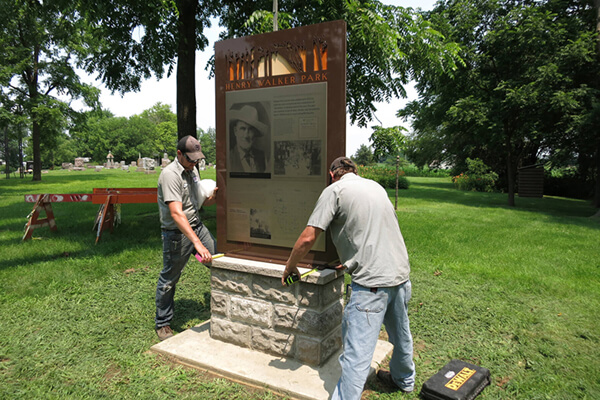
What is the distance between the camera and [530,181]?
24.2m

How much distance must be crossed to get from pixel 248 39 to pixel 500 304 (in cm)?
454

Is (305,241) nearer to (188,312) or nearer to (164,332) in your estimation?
(164,332)

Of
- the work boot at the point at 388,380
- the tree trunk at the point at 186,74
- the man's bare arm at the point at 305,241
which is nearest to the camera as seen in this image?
the man's bare arm at the point at 305,241

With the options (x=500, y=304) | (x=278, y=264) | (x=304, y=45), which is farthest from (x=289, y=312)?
(x=500, y=304)

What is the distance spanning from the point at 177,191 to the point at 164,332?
61.2 inches

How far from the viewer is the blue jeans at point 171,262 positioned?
4.07 m

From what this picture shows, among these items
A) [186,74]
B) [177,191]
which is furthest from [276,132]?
[186,74]

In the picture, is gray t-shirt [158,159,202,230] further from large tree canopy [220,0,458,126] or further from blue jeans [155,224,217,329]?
large tree canopy [220,0,458,126]

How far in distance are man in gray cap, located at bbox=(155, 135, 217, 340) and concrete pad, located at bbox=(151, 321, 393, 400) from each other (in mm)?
427

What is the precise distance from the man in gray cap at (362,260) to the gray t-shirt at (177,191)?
60.8 inches

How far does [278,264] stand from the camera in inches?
150

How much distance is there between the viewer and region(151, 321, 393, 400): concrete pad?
10.7 feet

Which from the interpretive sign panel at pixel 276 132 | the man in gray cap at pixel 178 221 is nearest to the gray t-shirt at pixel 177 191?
the man in gray cap at pixel 178 221

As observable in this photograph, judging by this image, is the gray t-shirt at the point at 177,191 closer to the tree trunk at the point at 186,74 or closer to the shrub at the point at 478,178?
the tree trunk at the point at 186,74
